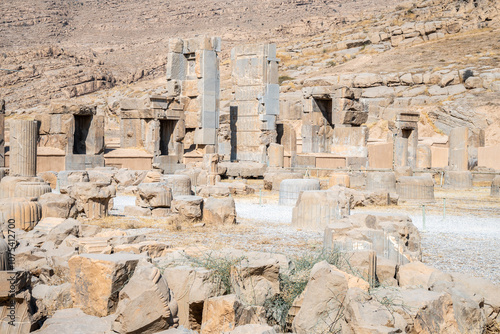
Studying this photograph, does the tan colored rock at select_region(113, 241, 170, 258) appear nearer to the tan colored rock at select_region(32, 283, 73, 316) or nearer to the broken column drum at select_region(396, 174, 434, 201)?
the tan colored rock at select_region(32, 283, 73, 316)

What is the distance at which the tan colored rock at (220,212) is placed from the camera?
1019 centimetres

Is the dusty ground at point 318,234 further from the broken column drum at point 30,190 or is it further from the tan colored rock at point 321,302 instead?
the tan colored rock at point 321,302

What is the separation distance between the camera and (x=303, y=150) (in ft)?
83.7

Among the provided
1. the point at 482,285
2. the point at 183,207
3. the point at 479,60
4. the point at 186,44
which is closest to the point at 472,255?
the point at 482,285

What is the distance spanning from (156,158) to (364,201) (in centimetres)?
952

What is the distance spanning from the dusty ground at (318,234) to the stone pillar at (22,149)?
6.77 feet

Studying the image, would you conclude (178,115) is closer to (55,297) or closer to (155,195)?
(155,195)

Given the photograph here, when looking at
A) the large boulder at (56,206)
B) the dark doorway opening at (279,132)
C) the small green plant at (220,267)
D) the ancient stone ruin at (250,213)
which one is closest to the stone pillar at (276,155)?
the ancient stone ruin at (250,213)

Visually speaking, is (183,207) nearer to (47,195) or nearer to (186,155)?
(47,195)

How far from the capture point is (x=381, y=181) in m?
15.7

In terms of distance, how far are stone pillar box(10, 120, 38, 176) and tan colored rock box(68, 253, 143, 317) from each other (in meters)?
6.61

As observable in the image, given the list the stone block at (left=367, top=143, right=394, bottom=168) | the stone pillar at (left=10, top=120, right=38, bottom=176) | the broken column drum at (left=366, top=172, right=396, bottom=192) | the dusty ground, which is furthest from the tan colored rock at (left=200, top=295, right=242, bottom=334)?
the stone block at (left=367, top=143, right=394, bottom=168)

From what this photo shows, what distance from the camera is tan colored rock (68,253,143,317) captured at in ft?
16.3

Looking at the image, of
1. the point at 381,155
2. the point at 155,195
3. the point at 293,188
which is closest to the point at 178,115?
the point at 381,155
